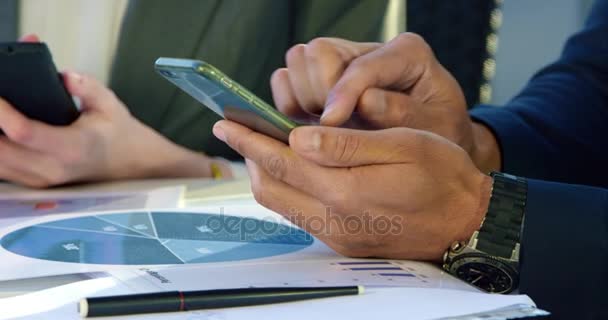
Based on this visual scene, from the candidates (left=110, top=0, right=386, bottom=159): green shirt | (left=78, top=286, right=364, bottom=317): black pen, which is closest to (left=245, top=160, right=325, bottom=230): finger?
(left=78, top=286, right=364, bottom=317): black pen

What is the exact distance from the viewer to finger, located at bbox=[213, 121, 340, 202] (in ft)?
1.52

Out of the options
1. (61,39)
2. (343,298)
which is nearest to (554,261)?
(343,298)

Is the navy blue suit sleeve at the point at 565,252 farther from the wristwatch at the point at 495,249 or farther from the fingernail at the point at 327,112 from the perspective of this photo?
the fingernail at the point at 327,112

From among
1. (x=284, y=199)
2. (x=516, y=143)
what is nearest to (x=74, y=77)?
(x=284, y=199)

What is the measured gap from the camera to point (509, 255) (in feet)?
1.54

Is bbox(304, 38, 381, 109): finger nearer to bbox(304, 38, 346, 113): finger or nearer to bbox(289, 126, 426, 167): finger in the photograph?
bbox(304, 38, 346, 113): finger

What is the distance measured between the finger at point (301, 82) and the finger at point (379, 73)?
52 mm

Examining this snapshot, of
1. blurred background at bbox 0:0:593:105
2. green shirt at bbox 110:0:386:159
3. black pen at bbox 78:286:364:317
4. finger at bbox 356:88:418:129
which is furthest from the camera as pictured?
blurred background at bbox 0:0:593:105

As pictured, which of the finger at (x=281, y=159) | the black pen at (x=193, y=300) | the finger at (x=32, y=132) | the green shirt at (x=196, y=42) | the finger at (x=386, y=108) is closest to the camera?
the black pen at (x=193, y=300)

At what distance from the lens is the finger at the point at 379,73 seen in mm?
542

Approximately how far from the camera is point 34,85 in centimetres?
69

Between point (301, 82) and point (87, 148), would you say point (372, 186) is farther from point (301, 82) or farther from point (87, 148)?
point (87, 148)

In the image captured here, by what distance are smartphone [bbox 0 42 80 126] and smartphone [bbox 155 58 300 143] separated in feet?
0.85

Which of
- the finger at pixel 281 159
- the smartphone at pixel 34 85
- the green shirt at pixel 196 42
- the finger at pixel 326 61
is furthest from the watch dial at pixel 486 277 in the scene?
the green shirt at pixel 196 42
